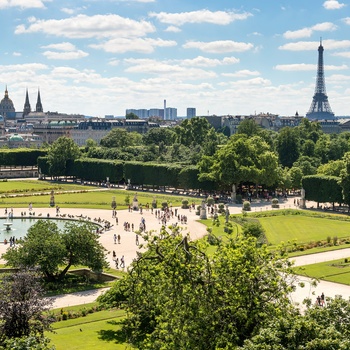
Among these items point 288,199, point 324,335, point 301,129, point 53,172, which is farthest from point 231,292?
point 301,129

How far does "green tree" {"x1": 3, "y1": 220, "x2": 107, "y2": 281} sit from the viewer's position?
42344mm

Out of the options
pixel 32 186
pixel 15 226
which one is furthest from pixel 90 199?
pixel 15 226

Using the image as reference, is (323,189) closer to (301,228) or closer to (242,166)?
(242,166)

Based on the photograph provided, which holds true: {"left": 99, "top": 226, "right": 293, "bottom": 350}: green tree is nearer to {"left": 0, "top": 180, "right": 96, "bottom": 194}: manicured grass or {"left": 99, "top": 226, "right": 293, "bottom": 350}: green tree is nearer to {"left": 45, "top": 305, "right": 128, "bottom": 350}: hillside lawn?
{"left": 45, "top": 305, "right": 128, "bottom": 350}: hillside lawn

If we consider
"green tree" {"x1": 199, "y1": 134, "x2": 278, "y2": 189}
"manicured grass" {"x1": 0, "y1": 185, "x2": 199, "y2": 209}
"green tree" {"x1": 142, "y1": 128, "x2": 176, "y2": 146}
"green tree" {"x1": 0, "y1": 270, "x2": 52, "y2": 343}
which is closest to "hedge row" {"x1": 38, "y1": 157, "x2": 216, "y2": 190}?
"green tree" {"x1": 199, "y1": 134, "x2": 278, "y2": 189}

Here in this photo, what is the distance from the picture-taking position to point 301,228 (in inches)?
2554

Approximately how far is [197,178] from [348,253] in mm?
48478

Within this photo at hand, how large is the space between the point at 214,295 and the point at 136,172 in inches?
3505

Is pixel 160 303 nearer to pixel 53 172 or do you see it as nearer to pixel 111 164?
pixel 111 164

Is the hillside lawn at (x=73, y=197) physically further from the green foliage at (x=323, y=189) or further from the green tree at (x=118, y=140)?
the green tree at (x=118, y=140)

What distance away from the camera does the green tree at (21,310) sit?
25.4m

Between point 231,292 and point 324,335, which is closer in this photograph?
point 324,335

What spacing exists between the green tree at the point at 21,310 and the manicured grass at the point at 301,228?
31.8m

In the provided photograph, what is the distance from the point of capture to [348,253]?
52.6 meters
